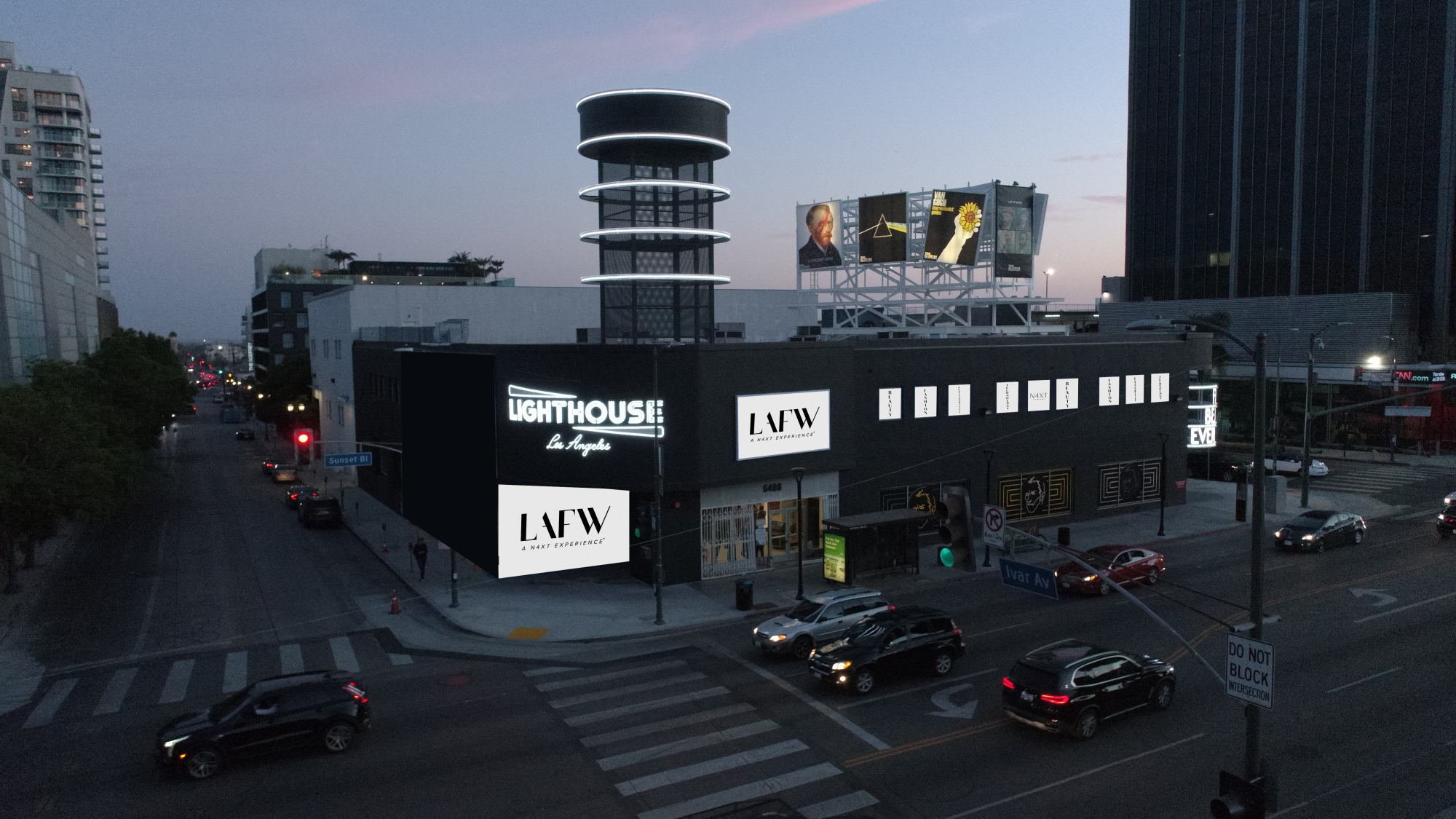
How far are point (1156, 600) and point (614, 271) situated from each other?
73.8 feet

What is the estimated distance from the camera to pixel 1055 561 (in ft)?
105

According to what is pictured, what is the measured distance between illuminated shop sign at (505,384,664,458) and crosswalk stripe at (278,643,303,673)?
10.1 metres

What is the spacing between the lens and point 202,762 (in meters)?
16.4

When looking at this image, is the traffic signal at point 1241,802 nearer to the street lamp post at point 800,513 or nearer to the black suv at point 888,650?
the black suv at point 888,650

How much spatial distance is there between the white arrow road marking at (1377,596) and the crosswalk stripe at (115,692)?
34.4 meters

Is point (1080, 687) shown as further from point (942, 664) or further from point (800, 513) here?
point (800, 513)

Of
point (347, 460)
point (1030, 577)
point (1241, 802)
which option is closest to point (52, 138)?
point (347, 460)

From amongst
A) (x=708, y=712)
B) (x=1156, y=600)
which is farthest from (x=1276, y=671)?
(x=708, y=712)

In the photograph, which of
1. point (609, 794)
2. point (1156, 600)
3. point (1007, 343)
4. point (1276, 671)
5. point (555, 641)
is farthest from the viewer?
point (1007, 343)

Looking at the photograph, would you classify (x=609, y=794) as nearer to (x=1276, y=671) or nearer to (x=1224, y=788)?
(x=1224, y=788)

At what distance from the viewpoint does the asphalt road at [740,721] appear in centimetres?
1541

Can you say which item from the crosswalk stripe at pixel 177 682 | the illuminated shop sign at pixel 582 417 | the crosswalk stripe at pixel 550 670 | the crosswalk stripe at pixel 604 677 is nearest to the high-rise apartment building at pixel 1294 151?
the illuminated shop sign at pixel 582 417

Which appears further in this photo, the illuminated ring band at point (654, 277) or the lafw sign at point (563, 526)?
the illuminated ring band at point (654, 277)

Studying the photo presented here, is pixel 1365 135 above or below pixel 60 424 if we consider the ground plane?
above
